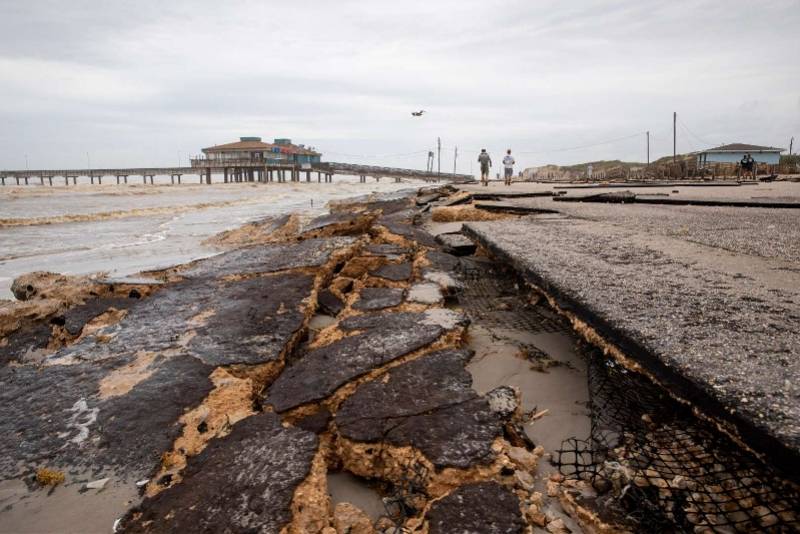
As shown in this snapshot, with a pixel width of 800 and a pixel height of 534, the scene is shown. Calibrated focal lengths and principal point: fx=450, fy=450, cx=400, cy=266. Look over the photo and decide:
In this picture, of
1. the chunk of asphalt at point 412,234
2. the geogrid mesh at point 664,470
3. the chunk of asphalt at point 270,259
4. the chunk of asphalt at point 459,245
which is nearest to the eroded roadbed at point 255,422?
the geogrid mesh at point 664,470

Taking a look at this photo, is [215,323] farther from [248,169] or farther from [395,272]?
[248,169]

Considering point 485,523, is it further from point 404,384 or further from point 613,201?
point 613,201

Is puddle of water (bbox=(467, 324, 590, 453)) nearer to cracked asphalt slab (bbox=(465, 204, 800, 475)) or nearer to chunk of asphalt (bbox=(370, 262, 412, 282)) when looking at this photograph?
cracked asphalt slab (bbox=(465, 204, 800, 475))

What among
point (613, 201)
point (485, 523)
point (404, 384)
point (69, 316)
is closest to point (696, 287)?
point (404, 384)

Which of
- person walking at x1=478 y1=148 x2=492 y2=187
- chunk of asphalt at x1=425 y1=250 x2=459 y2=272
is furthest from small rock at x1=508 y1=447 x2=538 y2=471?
person walking at x1=478 y1=148 x2=492 y2=187

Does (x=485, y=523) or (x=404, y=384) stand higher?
(x=404, y=384)

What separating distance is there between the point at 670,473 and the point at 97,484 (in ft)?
5.26

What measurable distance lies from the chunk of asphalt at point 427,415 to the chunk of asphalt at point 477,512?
0.34ft

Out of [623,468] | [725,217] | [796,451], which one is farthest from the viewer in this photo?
[725,217]

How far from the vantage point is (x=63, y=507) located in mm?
1281

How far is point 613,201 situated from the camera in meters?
6.64

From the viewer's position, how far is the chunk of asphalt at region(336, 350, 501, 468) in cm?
132

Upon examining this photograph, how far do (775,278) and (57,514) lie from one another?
276 cm

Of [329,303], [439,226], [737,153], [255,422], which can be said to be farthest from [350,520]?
[737,153]
